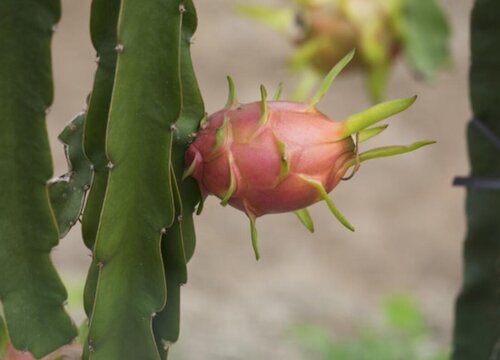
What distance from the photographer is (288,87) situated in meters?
4.31

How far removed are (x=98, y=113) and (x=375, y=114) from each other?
0.75 feet

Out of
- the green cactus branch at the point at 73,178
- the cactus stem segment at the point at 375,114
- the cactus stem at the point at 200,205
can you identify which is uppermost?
the cactus stem segment at the point at 375,114

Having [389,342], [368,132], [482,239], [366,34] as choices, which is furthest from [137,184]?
[389,342]

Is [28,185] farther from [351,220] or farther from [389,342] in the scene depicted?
[351,220]

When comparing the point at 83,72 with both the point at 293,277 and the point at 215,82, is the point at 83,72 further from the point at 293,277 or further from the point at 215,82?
the point at 293,277

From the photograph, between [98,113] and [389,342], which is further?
[389,342]

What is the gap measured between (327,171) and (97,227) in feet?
0.65

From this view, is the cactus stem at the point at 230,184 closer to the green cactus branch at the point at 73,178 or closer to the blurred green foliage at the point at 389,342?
the green cactus branch at the point at 73,178

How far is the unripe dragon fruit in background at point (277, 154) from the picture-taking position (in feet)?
2.83

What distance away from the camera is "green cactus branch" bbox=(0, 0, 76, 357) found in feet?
2.87

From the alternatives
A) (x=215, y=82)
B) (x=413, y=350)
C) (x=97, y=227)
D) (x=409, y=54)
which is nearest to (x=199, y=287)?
(x=215, y=82)

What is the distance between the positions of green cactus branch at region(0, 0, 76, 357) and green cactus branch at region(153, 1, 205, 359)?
0.29 ft

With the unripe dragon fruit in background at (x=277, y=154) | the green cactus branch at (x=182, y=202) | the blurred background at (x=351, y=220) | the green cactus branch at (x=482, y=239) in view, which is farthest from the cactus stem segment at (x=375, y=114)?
the blurred background at (x=351, y=220)

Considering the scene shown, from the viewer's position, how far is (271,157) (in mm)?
861
